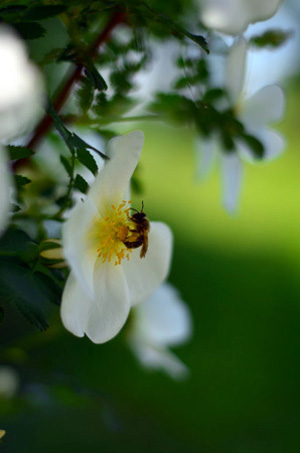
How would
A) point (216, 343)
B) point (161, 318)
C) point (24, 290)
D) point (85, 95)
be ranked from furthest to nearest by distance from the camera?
point (216, 343), point (161, 318), point (85, 95), point (24, 290)

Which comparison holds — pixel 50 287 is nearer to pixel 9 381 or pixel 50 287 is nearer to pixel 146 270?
pixel 146 270

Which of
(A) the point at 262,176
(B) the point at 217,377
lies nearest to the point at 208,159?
(B) the point at 217,377

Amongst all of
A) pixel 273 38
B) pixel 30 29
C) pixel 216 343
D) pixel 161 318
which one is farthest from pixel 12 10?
pixel 216 343

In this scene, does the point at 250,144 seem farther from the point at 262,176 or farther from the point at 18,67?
the point at 262,176

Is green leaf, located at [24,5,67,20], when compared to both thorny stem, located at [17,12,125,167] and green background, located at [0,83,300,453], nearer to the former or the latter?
thorny stem, located at [17,12,125,167]

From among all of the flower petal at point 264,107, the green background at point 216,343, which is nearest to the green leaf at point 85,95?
the flower petal at point 264,107
